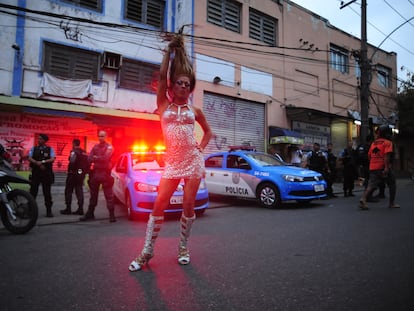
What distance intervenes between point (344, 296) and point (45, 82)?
11473mm

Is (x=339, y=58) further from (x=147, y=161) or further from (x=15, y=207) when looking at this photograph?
(x=15, y=207)

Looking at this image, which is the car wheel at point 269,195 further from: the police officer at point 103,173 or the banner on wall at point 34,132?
the banner on wall at point 34,132

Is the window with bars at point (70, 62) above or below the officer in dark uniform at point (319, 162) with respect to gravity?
above

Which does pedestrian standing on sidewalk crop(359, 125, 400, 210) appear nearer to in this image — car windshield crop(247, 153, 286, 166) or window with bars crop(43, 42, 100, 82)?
car windshield crop(247, 153, 286, 166)

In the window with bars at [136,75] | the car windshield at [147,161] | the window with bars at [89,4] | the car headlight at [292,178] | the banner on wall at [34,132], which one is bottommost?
the car headlight at [292,178]

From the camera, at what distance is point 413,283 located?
238 cm

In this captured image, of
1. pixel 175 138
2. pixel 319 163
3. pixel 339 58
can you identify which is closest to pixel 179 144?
A: pixel 175 138

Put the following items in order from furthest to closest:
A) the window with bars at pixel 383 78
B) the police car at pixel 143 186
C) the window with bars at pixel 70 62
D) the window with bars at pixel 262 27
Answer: the window with bars at pixel 383 78 → the window with bars at pixel 262 27 → the window with bars at pixel 70 62 → the police car at pixel 143 186

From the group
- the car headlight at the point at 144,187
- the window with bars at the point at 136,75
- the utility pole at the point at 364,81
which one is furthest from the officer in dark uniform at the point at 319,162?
the window with bars at the point at 136,75

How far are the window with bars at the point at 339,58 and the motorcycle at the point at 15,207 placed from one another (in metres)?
20.1

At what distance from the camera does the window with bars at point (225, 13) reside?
14.9 metres

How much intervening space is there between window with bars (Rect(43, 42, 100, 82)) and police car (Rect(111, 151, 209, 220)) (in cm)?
590

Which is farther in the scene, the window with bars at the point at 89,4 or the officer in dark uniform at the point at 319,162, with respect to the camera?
the window with bars at the point at 89,4

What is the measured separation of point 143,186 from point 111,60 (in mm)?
7966
